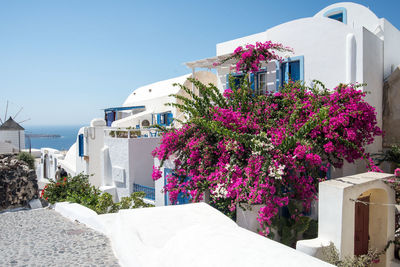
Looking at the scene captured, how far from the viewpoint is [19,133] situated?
36.0 meters

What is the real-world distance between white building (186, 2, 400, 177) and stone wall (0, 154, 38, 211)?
8486 millimetres

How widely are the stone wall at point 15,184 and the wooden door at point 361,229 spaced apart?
30.4 ft

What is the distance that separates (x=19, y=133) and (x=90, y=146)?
2360 centimetres

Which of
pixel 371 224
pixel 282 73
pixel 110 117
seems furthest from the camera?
pixel 110 117

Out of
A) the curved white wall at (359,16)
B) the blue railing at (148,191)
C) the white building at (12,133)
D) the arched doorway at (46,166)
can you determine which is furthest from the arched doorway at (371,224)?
the white building at (12,133)

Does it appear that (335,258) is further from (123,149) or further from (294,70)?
(123,149)

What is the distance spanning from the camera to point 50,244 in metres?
5.72

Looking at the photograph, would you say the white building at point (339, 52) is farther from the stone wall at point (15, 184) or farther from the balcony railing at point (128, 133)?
the stone wall at point (15, 184)

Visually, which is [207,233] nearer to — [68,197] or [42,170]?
[68,197]

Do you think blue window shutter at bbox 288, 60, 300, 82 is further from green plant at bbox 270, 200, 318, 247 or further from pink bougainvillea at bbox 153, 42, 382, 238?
green plant at bbox 270, 200, 318, 247

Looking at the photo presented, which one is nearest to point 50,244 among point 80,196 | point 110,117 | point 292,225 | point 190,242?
point 190,242

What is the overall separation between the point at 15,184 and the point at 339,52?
1076cm

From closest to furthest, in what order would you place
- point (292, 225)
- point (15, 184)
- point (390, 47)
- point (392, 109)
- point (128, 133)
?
point (292, 225) → point (15, 184) → point (392, 109) → point (390, 47) → point (128, 133)

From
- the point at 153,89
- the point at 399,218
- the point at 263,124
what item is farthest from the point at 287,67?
the point at 153,89
